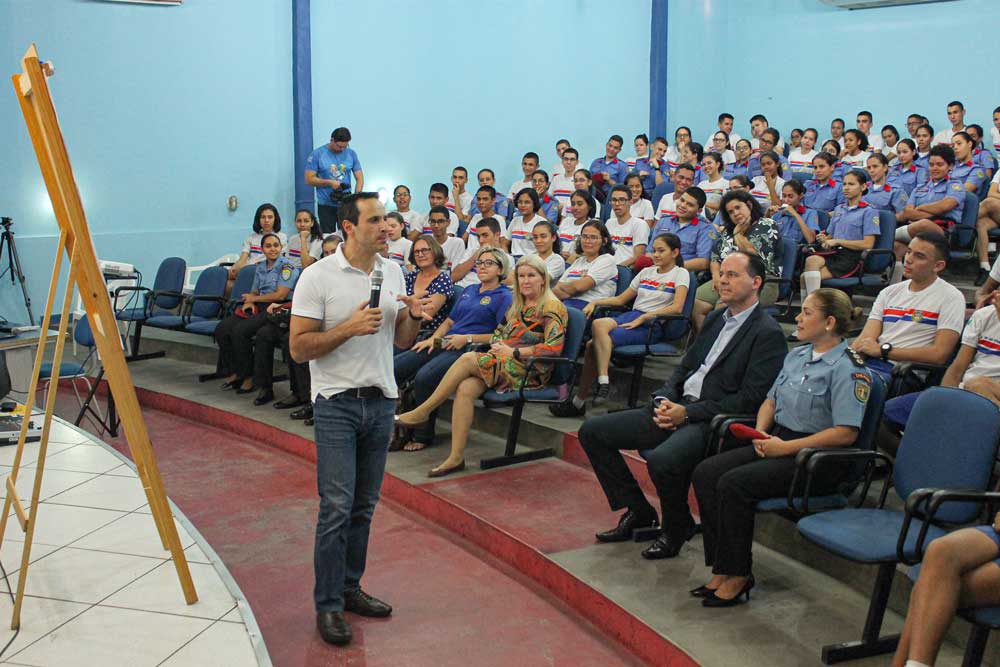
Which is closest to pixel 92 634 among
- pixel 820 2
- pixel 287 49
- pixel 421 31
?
pixel 287 49

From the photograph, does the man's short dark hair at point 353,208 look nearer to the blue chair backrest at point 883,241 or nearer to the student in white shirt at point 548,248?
the student in white shirt at point 548,248

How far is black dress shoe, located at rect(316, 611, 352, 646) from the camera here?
3.16 meters

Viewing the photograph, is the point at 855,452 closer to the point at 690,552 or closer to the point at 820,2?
the point at 690,552

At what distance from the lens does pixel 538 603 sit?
11.7 feet

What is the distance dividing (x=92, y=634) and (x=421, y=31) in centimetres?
860

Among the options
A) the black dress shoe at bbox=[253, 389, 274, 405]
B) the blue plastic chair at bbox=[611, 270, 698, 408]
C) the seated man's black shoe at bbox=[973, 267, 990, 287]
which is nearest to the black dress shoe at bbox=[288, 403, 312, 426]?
the black dress shoe at bbox=[253, 389, 274, 405]

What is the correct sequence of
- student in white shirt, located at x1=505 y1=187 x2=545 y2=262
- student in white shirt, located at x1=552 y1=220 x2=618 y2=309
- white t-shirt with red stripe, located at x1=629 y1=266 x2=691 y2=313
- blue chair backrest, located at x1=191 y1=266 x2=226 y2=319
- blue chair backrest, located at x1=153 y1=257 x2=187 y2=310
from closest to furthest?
white t-shirt with red stripe, located at x1=629 y1=266 x2=691 y2=313 → student in white shirt, located at x1=552 y1=220 x2=618 y2=309 → student in white shirt, located at x1=505 y1=187 x2=545 y2=262 → blue chair backrest, located at x1=191 y1=266 x2=226 y2=319 → blue chair backrest, located at x1=153 y1=257 x2=187 y2=310

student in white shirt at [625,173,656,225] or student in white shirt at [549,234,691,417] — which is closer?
student in white shirt at [549,234,691,417]

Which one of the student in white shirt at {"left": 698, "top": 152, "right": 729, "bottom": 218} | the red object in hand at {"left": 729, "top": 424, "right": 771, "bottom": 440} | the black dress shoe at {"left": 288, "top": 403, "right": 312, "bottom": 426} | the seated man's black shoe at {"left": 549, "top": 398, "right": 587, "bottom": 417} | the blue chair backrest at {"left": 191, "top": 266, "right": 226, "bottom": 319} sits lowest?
the black dress shoe at {"left": 288, "top": 403, "right": 312, "bottom": 426}

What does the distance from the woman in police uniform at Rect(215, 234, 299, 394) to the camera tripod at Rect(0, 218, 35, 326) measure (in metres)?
2.27

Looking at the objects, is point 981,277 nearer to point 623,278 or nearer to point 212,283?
point 623,278

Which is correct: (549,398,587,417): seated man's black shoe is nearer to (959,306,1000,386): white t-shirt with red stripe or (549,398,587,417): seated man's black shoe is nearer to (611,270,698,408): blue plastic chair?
(611,270,698,408): blue plastic chair

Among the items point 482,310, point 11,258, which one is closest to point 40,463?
point 482,310

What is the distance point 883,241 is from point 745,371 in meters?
2.98
